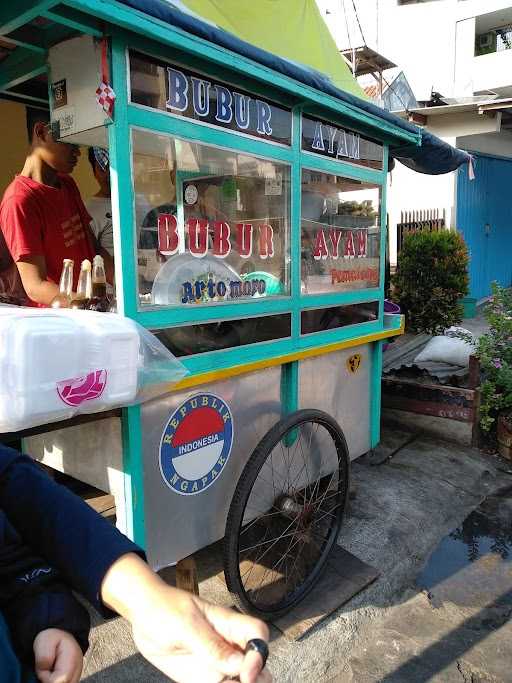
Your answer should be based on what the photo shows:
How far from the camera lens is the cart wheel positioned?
2375 mm

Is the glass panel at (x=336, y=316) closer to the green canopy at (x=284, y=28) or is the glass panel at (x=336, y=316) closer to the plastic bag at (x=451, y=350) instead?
the green canopy at (x=284, y=28)

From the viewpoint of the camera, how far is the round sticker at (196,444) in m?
2.10

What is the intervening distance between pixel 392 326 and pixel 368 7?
1164cm

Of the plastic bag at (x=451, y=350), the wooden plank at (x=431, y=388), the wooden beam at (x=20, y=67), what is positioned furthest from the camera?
the plastic bag at (x=451, y=350)

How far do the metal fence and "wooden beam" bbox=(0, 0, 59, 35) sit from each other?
6485mm

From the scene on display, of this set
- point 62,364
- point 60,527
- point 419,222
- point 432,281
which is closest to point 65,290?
point 62,364

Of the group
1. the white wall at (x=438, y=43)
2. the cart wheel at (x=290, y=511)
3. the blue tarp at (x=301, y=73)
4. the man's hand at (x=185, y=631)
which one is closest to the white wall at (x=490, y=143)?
the white wall at (x=438, y=43)

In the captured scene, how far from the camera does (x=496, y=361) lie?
13.5 ft

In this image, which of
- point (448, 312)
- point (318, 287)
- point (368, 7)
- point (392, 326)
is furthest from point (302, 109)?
point (368, 7)

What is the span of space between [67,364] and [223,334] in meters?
0.85

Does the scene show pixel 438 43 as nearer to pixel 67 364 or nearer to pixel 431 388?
pixel 431 388

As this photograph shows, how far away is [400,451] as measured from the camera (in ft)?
13.5

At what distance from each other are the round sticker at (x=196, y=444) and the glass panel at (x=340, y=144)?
52.0 inches

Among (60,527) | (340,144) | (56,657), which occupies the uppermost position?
(340,144)
